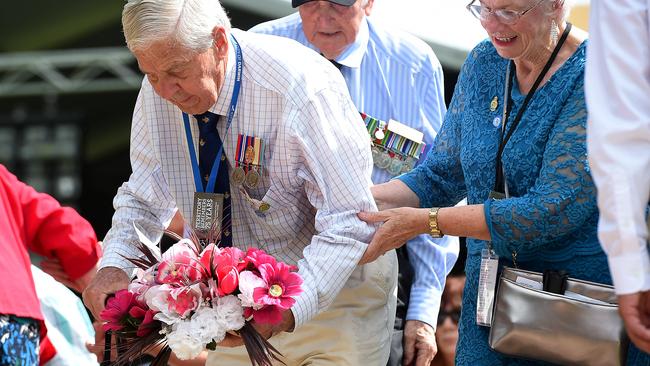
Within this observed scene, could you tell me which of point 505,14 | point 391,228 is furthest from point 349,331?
point 505,14

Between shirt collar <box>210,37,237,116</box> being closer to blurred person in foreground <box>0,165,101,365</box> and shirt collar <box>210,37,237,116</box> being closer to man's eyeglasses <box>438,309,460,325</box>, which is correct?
blurred person in foreground <box>0,165,101,365</box>

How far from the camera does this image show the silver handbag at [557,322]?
3525 mm

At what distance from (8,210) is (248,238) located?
1444 millimetres

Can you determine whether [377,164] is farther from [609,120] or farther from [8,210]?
[609,120]

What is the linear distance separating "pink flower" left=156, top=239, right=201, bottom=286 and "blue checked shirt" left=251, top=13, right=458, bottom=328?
1329 mm

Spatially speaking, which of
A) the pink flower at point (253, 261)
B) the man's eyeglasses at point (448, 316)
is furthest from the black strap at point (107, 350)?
the man's eyeglasses at point (448, 316)

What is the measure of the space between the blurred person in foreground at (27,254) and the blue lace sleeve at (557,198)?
81.4 inches

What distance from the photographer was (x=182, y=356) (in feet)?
11.7

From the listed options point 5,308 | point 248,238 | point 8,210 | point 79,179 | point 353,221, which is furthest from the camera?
point 79,179

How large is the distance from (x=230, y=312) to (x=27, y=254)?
196 centimetres

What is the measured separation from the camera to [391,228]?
3867 mm

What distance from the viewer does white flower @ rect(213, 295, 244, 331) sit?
11.7 ft

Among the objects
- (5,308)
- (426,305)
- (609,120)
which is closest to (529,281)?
(609,120)

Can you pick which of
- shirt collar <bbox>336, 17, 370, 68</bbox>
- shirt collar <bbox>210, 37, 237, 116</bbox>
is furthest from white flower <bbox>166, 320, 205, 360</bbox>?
shirt collar <bbox>336, 17, 370, 68</bbox>
